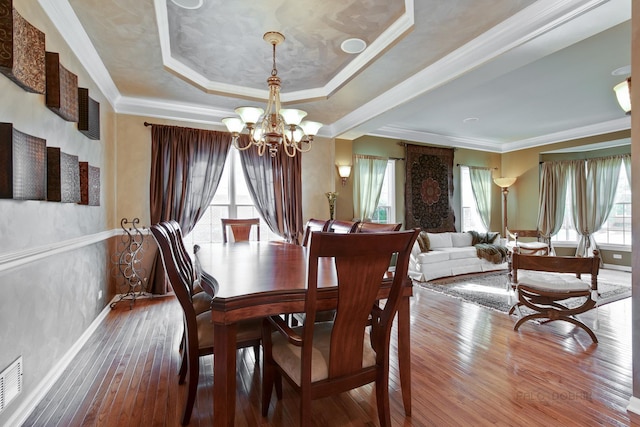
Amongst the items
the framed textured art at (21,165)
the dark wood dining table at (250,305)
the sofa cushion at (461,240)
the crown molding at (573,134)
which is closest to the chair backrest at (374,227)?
the dark wood dining table at (250,305)

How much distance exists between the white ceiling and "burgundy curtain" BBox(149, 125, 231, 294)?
30 cm

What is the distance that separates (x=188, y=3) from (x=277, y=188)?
2858 millimetres

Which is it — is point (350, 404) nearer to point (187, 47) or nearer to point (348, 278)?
point (348, 278)

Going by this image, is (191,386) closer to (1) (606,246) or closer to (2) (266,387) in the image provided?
(2) (266,387)

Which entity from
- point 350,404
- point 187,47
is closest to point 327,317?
point 350,404

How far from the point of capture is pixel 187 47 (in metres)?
2.99

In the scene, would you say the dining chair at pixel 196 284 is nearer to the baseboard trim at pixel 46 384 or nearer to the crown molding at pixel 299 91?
the baseboard trim at pixel 46 384

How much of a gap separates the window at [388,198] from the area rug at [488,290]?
1.62m

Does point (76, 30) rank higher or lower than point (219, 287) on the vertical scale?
higher

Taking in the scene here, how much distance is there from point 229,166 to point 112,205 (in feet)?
5.49

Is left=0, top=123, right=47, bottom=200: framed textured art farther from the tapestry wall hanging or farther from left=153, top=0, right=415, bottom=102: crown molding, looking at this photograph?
the tapestry wall hanging

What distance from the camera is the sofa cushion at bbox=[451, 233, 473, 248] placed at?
19.6ft

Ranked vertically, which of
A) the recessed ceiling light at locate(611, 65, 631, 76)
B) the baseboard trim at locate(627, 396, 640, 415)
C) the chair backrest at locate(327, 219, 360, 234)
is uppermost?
the recessed ceiling light at locate(611, 65, 631, 76)

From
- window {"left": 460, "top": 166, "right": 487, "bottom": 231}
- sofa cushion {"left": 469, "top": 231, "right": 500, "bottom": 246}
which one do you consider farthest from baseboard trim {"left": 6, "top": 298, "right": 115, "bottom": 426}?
window {"left": 460, "top": 166, "right": 487, "bottom": 231}
